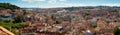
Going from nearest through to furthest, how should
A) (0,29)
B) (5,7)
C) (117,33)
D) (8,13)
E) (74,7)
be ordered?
(0,29), (117,33), (8,13), (5,7), (74,7)

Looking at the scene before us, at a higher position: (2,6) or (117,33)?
(117,33)

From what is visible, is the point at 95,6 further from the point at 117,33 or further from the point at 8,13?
the point at 117,33

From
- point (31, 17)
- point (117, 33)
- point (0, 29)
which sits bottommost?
point (31, 17)

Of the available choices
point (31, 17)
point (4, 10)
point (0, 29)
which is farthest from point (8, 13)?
point (0, 29)

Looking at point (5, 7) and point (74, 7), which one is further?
point (74, 7)

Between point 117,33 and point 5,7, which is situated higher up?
point 117,33

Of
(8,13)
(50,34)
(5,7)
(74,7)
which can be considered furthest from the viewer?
(74,7)

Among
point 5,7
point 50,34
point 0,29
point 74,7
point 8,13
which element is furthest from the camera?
point 74,7

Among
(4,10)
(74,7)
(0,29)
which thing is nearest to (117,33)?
(0,29)

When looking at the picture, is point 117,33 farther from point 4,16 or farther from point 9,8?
point 9,8
